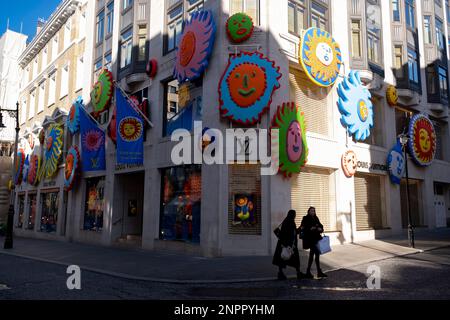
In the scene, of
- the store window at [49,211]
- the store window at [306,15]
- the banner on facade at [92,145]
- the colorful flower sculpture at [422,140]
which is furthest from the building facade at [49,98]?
the colorful flower sculpture at [422,140]

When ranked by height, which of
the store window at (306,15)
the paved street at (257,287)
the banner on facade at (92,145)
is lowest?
the paved street at (257,287)

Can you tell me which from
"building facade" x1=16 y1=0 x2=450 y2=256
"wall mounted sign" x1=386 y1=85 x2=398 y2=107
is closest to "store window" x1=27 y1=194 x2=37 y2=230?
"building facade" x1=16 y1=0 x2=450 y2=256

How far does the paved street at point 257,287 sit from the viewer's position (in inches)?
322

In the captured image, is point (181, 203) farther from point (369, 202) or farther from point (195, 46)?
point (369, 202)

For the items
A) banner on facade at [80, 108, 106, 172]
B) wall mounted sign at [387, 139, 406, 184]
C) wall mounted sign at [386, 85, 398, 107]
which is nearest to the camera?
banner on facade at [80, 108, 106, 172]

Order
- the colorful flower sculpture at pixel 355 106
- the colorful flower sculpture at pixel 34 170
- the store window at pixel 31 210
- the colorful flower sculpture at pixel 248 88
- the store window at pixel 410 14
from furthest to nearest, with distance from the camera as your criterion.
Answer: the store window at pixel 31 210 → the colorful flower sculpture at pixel 34 170 → the store window at pixel 410 14 → the colorful flower sculpture at pixel 355 106 → the colorful flower sculpture at pixel 248 88

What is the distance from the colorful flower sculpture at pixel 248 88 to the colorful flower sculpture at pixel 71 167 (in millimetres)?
13357

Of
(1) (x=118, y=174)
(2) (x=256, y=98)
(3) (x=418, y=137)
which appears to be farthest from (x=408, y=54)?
(1) (x=118, y=174)

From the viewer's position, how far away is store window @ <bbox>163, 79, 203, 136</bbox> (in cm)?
1689

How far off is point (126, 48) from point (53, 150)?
10875mm

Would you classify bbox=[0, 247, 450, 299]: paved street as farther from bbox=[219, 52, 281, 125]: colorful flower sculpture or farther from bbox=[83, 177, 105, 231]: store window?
bbox=[83, 177, 105, 231]: store window

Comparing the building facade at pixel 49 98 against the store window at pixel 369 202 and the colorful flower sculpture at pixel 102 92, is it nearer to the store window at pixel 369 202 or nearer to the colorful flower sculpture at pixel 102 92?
the colorful flower sculpture at pixel 102 92

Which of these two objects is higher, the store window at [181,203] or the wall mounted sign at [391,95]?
the wall mounted sign at [391,95]

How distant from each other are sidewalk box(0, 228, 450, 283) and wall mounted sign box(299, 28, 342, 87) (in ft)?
24.7
